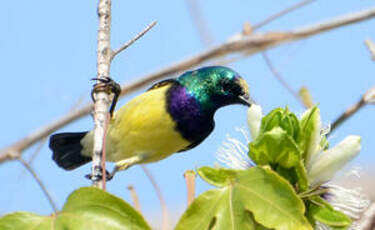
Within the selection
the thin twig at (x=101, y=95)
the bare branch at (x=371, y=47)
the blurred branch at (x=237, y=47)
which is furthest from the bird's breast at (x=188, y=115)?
the bare branch at (x=371, y=47)

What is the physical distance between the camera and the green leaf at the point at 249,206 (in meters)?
1.25

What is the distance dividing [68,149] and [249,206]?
6.66ft

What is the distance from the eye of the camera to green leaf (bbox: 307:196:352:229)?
1.35 m

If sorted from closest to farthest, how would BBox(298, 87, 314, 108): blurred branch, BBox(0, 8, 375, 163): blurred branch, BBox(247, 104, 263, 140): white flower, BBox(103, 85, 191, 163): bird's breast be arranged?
BBox(247, 104, 263, 140): white flower → BBox(298, 87, 314, 108): blurred branch → BBox(103, 85, 191, 163): bird's breast → BBox(0, 8, 375, 163): blurred branch

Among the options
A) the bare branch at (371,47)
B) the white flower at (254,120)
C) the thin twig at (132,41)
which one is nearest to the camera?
the white flower at (254,120)

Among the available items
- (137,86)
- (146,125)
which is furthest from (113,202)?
(137,86)

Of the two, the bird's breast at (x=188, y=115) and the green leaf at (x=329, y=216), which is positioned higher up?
the bird's breast at (x=188, y=115)

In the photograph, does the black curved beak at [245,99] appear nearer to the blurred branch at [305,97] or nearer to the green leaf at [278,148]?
the blurred branch at [305,97]

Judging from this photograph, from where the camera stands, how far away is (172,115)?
264cm

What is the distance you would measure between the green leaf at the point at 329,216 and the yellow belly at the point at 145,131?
1.30 metres

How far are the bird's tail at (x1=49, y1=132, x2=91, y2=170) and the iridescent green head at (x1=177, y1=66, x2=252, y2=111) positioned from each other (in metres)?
0.72

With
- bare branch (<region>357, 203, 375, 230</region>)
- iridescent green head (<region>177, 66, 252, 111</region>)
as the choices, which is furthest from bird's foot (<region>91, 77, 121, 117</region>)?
bare branch (<region>357, 203, 375, 230</region>)

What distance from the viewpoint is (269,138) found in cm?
137

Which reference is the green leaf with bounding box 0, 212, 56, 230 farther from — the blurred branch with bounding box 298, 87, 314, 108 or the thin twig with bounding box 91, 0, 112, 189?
the blurred branch with bounding box 298, 87, 314, 108
